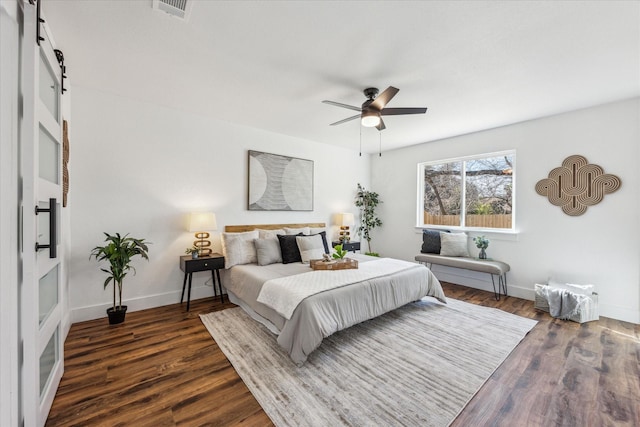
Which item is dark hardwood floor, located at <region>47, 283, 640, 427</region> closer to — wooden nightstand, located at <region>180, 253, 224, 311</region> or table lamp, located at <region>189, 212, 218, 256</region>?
wooden nightstand, located at <region>180, 253, 224, 311</region>

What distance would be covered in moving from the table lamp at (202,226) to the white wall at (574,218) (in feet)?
13.8

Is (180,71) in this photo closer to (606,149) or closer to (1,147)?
(1,147)

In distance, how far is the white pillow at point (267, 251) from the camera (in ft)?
11.9

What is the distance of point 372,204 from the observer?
6.06m

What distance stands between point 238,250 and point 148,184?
1462 millimetres

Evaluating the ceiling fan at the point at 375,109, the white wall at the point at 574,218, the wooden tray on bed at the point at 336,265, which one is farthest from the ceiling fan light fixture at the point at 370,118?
the white wall at the point at 574,218

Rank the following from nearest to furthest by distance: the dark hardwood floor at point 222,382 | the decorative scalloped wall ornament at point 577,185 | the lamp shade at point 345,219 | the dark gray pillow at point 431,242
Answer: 1. the dark hardwood floor at point 222,382
2. the decorative scalloped wall ornament at point 577,185
3. the dark gray pillow at point 431,242
4. the lamp shade at point 345,219

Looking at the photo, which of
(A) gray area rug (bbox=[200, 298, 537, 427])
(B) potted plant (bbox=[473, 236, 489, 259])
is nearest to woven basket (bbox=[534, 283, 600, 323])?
(A) gray area rug (bbox=[200, 298, 537, 427])

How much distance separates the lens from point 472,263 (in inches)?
161

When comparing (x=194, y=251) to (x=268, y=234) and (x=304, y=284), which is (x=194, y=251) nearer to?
(x=268, y=234)

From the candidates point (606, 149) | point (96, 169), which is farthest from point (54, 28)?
point (606, 149)

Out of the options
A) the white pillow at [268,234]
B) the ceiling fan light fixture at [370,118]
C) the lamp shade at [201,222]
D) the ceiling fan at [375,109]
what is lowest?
the white pillow at [268,234]

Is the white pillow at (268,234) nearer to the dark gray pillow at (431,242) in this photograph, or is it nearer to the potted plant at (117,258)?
the potted plant at (117,258)

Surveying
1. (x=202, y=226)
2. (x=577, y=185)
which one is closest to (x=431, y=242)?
(x=577, y=185)
